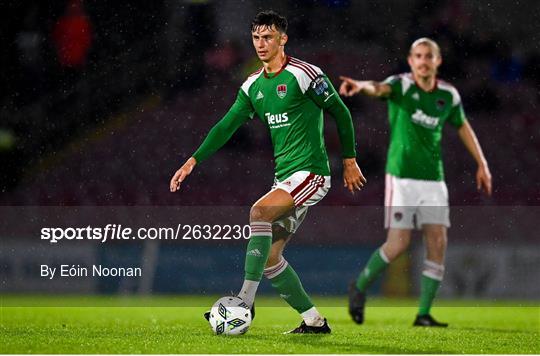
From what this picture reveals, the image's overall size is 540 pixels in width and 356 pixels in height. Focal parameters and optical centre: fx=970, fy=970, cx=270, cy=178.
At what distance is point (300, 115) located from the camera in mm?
5883

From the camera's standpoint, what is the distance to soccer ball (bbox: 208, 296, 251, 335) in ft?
18.6

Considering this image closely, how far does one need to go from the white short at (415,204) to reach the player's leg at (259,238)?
6.90ft

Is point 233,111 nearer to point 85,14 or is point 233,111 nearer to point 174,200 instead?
point 174,200

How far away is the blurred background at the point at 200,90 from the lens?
13.6m

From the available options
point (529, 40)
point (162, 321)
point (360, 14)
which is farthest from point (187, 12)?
point (162, 321)

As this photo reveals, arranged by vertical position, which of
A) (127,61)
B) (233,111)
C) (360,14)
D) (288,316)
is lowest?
(288,316)

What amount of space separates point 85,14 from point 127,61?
0.95 m

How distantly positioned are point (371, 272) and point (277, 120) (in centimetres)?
200

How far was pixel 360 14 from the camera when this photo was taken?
14680 millimetres

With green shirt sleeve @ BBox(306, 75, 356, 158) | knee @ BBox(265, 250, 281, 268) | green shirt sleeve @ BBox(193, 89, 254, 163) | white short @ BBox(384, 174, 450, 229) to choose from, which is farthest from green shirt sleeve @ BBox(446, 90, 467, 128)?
knee @ BBox(265, 250, 281, 268)

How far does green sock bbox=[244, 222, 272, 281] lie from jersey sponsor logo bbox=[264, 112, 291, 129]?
0.64 meters

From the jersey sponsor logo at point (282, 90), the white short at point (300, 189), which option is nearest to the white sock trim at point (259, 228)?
the white short at point (300, 189)

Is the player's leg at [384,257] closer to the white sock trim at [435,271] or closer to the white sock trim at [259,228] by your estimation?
the white sock trim at [435,271]

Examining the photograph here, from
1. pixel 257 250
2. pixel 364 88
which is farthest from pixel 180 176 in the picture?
pixel 364 88
